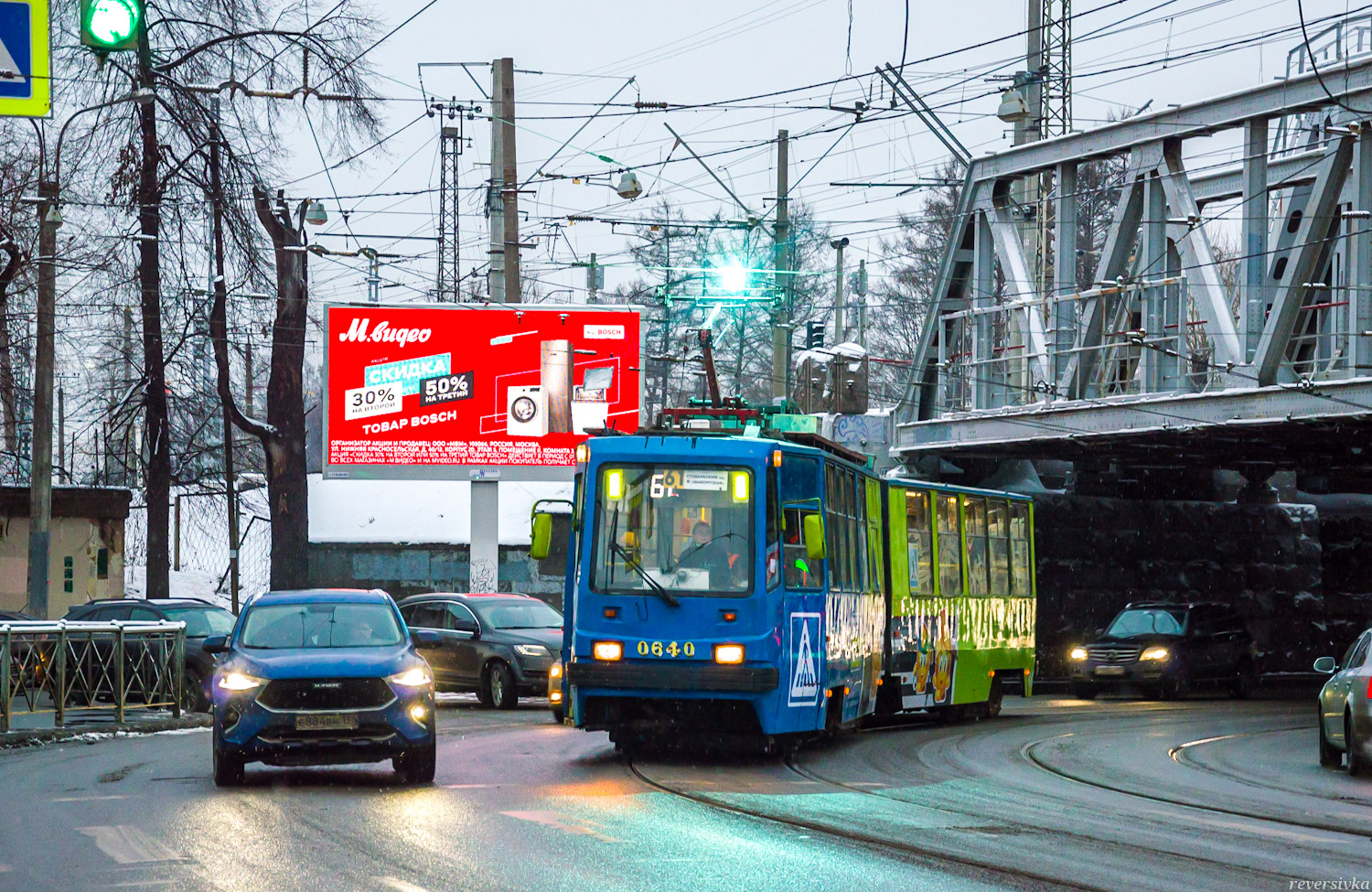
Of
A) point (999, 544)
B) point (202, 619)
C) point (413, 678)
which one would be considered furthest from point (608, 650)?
point (202, 619)

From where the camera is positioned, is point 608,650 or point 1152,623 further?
point 1152,623

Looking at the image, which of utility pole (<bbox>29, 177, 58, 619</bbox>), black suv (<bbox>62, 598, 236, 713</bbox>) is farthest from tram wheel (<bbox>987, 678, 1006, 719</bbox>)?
utility pole (<bbox>29, 177, 58, 619</bbox>)

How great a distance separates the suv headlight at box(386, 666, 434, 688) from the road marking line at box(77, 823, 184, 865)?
9.36 feet

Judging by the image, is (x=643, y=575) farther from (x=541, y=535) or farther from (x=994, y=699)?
(x=994, y=699)

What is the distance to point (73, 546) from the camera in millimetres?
42469

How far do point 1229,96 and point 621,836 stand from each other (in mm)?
15107

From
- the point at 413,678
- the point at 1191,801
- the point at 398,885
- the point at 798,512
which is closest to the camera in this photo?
the point at 398,885

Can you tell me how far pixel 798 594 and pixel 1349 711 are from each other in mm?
4940

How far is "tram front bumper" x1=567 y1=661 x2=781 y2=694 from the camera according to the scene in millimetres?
16156

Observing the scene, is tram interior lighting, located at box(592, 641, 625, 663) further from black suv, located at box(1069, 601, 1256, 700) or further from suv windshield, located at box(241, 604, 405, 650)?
black suv, located at box(1069, 601, 1256, 700)

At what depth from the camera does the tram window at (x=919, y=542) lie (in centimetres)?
2234

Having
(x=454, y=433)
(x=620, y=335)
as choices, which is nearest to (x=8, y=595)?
(x=454, y=433)

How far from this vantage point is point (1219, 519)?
38219 mm

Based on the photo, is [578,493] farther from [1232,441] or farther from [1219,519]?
[1219,519]
